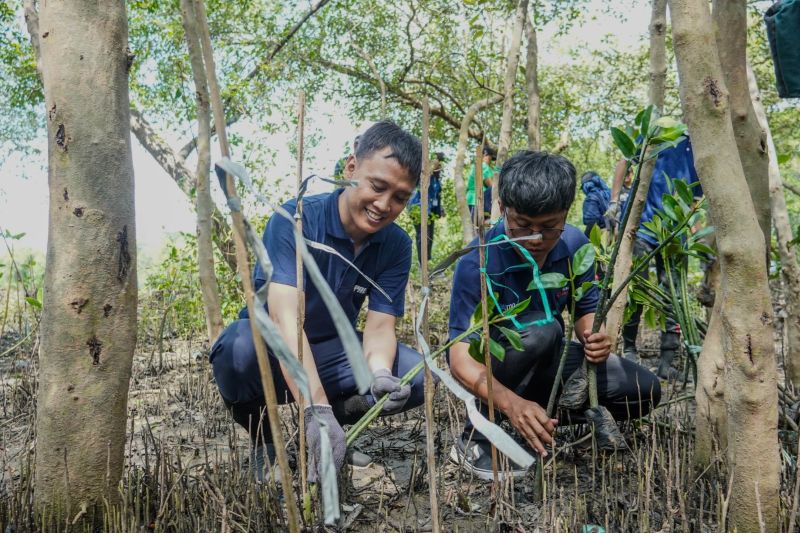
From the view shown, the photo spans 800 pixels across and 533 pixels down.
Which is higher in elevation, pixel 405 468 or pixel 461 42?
pixel 461 42

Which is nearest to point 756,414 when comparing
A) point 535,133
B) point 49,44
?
point 49,44

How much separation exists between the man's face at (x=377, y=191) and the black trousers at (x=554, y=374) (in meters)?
0.54

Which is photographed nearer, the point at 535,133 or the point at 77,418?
the point at 77,418

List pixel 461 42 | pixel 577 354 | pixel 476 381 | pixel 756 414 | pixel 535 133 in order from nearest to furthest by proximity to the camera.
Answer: pixel 756 414 → pixel 476 381 → pixel 577 354 → pixel 535 133 → pixel 461 42

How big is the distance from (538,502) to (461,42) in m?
7.10

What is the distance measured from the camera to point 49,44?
1553 mm

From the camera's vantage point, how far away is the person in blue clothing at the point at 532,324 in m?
1.95

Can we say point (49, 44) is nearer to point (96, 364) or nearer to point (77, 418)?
point (96, 364)

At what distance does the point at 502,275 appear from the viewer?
222cm

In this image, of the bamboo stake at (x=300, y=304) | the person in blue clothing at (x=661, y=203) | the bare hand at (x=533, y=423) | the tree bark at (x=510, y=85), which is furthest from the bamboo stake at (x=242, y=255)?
the tree bark at (x=510, y=85)

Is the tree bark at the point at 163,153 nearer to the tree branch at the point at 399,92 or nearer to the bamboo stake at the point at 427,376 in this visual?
the tree branch at the point at 399,92

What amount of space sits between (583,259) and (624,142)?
0.31m

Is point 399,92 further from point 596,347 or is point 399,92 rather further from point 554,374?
point 596,347

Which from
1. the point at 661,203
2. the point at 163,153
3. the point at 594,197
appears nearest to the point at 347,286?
the point at 661,203
